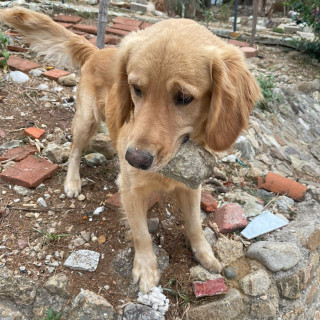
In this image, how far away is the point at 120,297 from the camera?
7.86 feet

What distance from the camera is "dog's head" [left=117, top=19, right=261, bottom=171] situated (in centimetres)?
189

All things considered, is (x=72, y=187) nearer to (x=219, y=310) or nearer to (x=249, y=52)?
(x=219, y=310)

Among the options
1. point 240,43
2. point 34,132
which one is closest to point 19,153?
point 34,132

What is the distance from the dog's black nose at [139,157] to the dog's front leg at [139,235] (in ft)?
2.29

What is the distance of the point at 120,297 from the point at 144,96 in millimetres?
1343

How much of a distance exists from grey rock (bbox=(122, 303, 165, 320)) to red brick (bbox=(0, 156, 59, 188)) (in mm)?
1363

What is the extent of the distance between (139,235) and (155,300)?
439 mm

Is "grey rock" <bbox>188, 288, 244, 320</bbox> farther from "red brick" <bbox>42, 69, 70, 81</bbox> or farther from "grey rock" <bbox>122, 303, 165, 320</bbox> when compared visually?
"red brick" <bbox>42, 69, 70, 81</bbox>

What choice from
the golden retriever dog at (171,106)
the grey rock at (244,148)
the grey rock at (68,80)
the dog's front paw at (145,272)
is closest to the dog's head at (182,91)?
the golden retriever dog at (171,106)

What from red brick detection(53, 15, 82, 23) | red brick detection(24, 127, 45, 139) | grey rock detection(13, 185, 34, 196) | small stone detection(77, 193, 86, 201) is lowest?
small stone detection(77, 193, 86, 201)

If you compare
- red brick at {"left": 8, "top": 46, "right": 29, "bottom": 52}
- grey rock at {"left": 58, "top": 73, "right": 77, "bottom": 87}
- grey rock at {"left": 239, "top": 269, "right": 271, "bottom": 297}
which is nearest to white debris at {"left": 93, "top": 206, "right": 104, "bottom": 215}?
grey rock at {"left": 239, "top": 269, "right": 271, "bottom": 297}

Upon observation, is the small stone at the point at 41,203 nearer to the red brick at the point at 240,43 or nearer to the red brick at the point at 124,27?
the red brick at the point at 124,27

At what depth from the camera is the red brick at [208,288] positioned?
2424 mm

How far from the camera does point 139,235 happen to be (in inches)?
99.0
